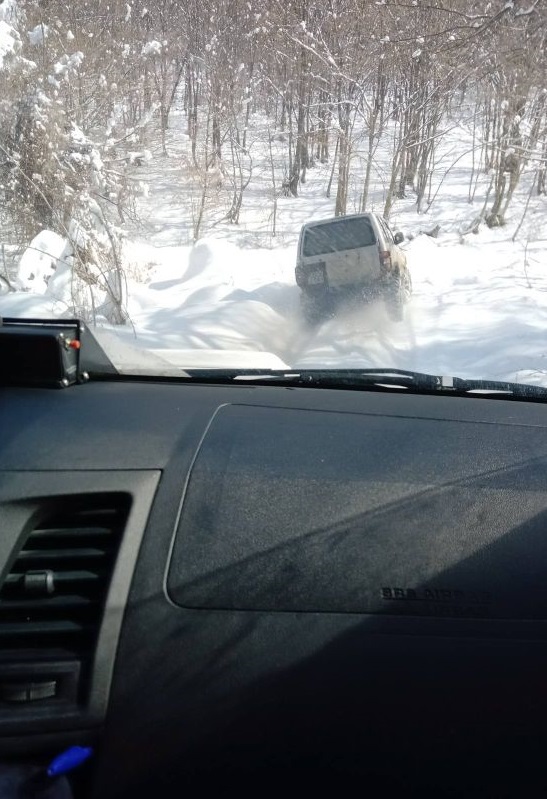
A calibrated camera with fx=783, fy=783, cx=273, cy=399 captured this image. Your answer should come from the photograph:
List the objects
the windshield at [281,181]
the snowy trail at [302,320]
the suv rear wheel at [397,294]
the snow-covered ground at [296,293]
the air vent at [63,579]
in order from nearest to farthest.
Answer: the air vent at [63,579]
the snowy trail at [302,320]
the snow-covered ground at [296,293]
the windshield at [281,181]
the suv rear wheel at [397,294]

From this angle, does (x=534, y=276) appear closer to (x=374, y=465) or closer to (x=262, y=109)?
(x=262, y=109)

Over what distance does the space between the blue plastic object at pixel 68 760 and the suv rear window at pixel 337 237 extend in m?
7.51

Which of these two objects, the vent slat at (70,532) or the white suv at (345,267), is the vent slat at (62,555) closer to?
the vent slat at (70,532)

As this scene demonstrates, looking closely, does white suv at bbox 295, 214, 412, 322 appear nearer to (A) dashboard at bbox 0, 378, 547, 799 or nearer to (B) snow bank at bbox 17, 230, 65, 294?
(B) snow bank at bbox 17, 230, 65, 294

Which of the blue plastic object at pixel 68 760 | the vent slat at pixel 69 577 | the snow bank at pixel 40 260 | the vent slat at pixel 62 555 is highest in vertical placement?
the vent slat at pixel 62 555

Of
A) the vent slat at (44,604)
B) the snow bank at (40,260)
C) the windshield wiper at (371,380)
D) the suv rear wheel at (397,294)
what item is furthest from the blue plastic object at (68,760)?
the suv rear wheel at (397,294)

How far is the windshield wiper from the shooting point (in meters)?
3.22

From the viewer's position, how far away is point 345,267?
899cm

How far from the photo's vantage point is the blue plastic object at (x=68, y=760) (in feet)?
6.36

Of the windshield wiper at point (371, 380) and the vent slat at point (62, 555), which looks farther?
the windshield wiper at point (371, 380)

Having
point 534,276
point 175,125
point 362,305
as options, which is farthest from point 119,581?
point 175,125

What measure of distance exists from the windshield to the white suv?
0.03 m

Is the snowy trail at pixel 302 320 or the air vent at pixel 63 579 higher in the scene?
the air vent at pixel 63 579

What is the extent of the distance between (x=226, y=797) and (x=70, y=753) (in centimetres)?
41
